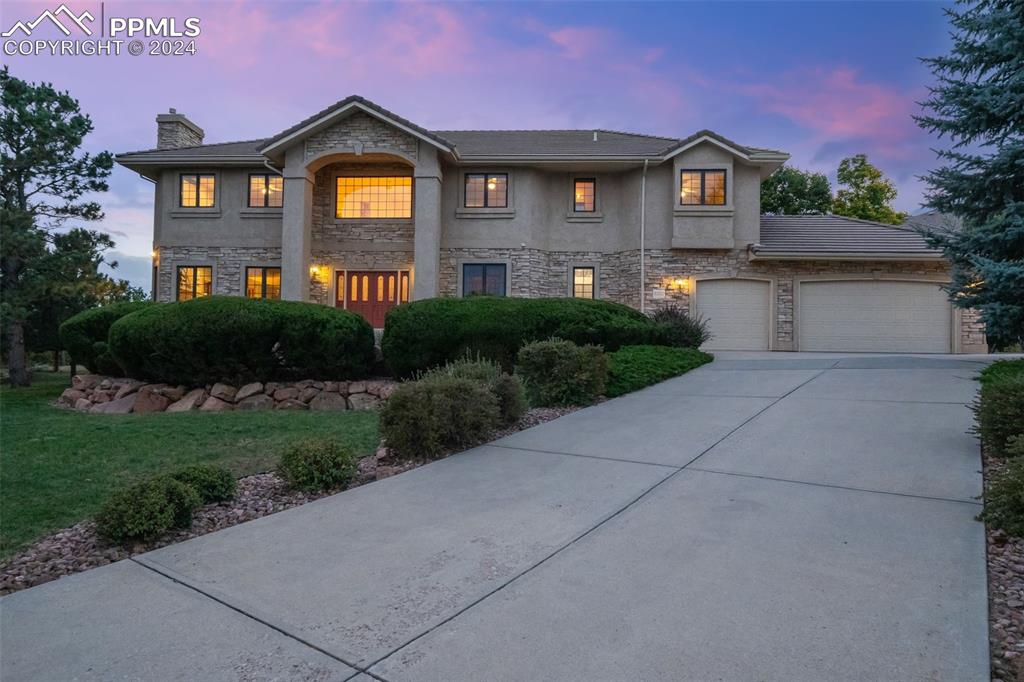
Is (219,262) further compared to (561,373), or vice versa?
(219,262)

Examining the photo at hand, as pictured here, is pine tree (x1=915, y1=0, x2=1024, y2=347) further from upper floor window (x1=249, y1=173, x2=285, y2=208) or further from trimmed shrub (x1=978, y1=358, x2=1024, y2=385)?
upper floor window (x1=249, y1=173, x2=285, y2=208)

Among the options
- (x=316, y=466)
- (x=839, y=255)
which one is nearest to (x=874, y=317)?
(x=839, y=255)

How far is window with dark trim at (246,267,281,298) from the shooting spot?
17.6 m

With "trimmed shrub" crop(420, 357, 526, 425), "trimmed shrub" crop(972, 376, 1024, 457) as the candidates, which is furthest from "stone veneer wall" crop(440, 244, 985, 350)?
"trimmed shrub" crop(972, 376, 1024, 457)

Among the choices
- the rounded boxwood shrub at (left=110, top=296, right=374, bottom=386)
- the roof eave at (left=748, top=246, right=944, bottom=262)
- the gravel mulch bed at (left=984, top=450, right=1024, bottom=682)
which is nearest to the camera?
the gravel mulch bed at (left=984, top=450, right=1024, bottom=682)

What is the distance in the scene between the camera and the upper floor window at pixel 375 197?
17562 millimetres

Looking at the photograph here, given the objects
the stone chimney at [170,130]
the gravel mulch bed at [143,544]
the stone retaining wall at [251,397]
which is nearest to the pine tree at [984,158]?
the gravel mulch bed at [143,544]

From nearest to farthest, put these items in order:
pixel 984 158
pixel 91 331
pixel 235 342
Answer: pixel 984 158
pixel 235 342
pixel 91 331

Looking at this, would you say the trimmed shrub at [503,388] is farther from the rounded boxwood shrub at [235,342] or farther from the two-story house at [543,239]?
the two-story house at [543,239]

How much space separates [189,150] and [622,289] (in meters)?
14.0

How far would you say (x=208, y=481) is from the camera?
4.57 m

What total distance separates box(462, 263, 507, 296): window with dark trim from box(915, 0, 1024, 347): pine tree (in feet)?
34.4

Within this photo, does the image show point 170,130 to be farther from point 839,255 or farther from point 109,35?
point 839,255

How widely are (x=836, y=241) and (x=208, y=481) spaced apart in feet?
59.4
